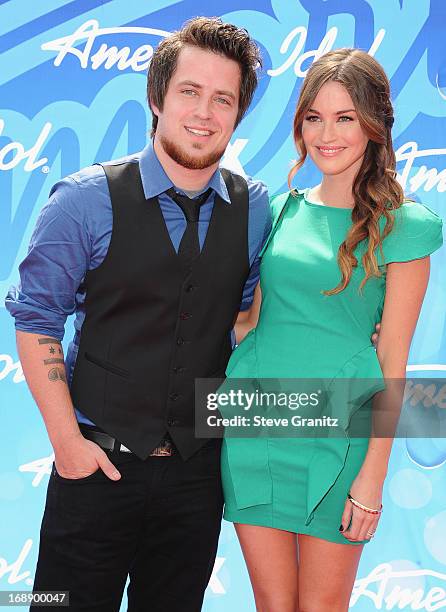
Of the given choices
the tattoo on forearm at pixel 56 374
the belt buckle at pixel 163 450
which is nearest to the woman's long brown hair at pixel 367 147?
the belt buckle at pixel 163 450

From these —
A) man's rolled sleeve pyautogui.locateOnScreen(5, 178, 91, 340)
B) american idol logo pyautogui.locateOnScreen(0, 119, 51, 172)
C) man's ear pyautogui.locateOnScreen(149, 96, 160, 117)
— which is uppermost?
man's ear pyautogui.locateOnScreen(149, 96, 160, 117)

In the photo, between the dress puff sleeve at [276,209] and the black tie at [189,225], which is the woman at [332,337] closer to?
the dress puff sleeve at [276,209]

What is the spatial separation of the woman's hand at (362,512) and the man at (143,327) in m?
0.36

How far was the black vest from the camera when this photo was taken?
1.99m

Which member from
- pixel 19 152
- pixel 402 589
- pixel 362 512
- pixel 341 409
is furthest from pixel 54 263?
pixel 402 589

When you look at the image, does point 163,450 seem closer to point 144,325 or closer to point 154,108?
point 144,325

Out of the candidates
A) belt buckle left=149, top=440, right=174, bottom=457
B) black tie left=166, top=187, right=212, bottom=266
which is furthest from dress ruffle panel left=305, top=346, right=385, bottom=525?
black tie left=166, top=187, right=212, bottom=266

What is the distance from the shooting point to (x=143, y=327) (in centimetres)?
200

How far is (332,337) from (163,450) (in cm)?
51

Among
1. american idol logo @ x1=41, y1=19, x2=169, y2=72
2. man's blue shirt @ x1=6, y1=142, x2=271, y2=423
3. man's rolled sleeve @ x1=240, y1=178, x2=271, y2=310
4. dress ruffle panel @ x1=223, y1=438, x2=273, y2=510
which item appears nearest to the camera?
man's blue shirt @ x1=6, y1=142, x2=271, y2=423

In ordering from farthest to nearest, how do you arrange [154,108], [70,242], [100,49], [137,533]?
[100,49] < [154,108] < [137,533] < [70,242]

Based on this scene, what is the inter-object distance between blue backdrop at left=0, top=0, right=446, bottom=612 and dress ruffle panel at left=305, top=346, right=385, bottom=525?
3.33 ft

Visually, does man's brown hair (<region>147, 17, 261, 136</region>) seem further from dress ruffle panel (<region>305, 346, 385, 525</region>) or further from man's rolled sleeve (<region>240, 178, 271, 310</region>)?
dress ruffle panel (<region>305, 346, 385, 525</region>)

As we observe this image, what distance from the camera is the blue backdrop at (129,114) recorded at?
2955mm
